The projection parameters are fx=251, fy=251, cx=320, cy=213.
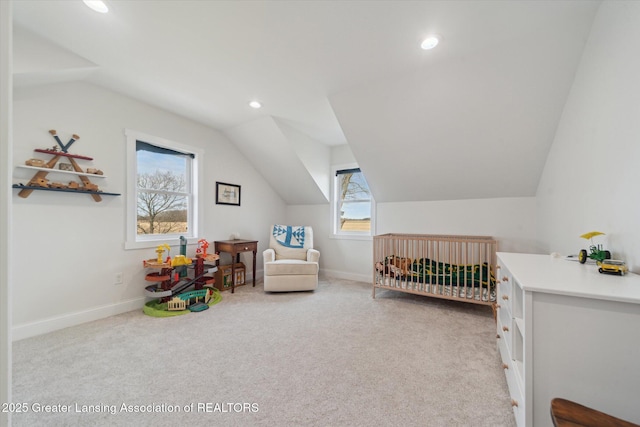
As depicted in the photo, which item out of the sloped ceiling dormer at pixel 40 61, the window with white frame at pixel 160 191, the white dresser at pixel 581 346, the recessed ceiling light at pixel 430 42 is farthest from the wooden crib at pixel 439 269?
the sloped ceiling dormer at pixel 40 61

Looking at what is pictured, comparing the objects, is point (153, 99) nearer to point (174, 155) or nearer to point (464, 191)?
point (174, 155)

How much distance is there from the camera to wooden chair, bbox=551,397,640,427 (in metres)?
0.74

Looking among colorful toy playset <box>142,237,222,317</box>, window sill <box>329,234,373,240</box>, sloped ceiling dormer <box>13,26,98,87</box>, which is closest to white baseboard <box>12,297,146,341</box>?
colorful toy playset <box>142,237,222,317</box>

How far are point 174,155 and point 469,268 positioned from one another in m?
3.98

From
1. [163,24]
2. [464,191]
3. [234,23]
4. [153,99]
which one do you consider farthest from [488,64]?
[153,99]

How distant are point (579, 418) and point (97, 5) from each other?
302 centimetres

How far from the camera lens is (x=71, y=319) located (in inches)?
92.7

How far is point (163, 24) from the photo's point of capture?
1729 millimetres

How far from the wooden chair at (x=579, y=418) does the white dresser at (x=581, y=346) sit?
20 cm

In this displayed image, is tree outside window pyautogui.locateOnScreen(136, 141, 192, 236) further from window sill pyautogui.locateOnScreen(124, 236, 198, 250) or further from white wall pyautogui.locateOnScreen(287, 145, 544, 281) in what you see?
white wall pyautogui.locateOnScreen(287, 145, 544, 281)

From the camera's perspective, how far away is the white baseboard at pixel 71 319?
2.09 m

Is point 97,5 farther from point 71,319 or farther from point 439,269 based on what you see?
point 439,269

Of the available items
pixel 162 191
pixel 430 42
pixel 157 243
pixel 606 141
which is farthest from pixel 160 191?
pixel 606 141

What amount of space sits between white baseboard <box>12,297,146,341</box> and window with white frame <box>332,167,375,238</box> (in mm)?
2958
